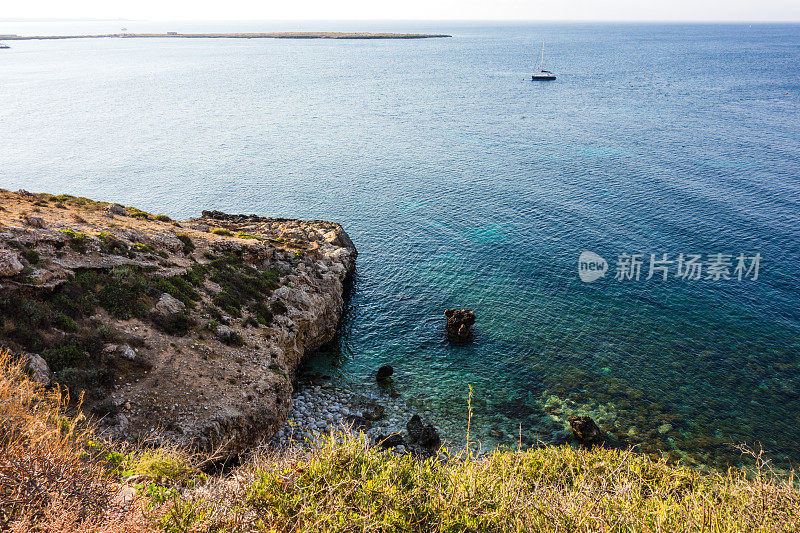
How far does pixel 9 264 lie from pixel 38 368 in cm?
894

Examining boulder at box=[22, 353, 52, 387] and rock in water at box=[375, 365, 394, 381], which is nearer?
boulder at box=[22, 353, 52, 387]

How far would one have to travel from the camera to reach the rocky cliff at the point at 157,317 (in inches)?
1101

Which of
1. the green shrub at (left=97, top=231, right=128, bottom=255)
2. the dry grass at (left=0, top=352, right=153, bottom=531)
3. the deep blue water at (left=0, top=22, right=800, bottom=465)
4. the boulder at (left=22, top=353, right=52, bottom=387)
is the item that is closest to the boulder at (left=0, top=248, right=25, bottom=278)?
the green shrub at (left=97, top=231, right=128, bottom=255)

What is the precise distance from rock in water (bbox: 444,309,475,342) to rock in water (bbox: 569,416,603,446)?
1395cm

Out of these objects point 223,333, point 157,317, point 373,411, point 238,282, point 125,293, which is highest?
point 125,293

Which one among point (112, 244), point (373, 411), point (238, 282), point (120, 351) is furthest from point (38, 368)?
point (373, 411)

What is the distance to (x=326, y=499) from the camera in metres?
16.6

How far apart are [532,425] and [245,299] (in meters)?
27.1

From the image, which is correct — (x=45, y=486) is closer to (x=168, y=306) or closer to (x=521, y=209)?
(x=168, y=306)

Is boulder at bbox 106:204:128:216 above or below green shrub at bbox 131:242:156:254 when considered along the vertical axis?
above

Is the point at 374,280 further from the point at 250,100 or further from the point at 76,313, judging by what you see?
the point at 250,100

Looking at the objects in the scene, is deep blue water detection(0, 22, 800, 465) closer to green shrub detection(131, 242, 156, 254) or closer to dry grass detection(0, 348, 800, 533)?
dry grass detection(0, 348, 800, 533)

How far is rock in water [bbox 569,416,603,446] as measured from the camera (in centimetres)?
3475

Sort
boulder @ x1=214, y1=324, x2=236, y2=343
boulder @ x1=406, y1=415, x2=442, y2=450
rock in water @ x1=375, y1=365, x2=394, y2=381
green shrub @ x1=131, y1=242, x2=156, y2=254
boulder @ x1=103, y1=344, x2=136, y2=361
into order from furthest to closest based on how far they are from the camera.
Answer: rock in water @ x1=375, y1=365, x2=394, y2=381 < green shrub @ x1=131, y1=242, x2=156, y2=254 < boulder @ x1=214, y1=324, x2=236, y2=343 < boulder @ x1=406, y1=415, x2=442, y2=450 < boulder @ x1=103, y1=344, x2=136, y2=361
